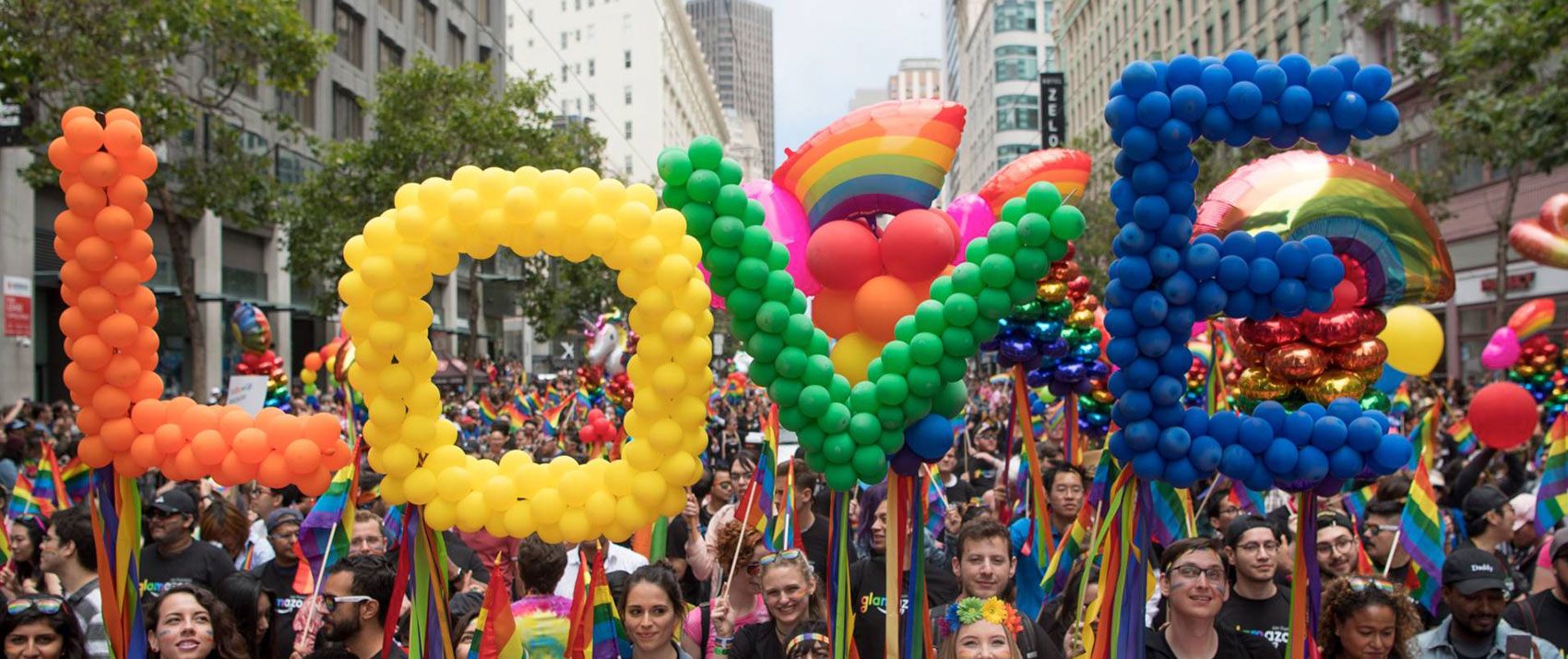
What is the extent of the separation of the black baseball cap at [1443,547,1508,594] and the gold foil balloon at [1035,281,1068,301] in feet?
8.46

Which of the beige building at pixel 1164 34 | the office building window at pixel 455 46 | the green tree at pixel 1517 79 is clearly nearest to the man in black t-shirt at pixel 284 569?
the green tree at pixel 1517 79

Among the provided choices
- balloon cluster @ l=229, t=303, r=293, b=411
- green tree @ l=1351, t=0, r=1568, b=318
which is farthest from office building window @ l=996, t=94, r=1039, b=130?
balloon cluster @ l=229, t=303, r=293, b=411

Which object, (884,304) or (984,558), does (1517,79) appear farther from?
(884,304)

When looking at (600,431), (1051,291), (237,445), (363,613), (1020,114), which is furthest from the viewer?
(1020,114)

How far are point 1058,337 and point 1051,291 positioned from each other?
27 centimetres

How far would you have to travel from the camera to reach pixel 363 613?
482 centimetres

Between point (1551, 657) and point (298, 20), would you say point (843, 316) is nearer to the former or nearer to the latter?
point (1551, 657)

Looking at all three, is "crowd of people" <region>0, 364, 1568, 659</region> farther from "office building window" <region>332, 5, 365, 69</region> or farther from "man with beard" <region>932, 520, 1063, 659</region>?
"office building window" <region>332, 5, 365, 69</region>

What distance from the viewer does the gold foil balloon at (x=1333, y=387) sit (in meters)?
4.94

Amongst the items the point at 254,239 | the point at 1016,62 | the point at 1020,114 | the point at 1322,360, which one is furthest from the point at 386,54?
the point at 1016,62

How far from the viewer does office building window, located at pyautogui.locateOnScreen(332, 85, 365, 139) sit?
32.2 metres

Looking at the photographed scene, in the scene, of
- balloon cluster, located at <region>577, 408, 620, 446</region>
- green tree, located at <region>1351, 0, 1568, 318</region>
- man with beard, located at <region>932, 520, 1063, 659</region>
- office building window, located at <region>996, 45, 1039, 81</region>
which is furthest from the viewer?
office building window, located at <region>996, 45, 1039, 81</region>

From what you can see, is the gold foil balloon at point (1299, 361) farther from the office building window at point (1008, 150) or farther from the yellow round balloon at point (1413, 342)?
the office building window at point (1008, 150)

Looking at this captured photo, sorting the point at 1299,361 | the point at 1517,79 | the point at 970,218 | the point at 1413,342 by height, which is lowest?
the point at 1299,361
